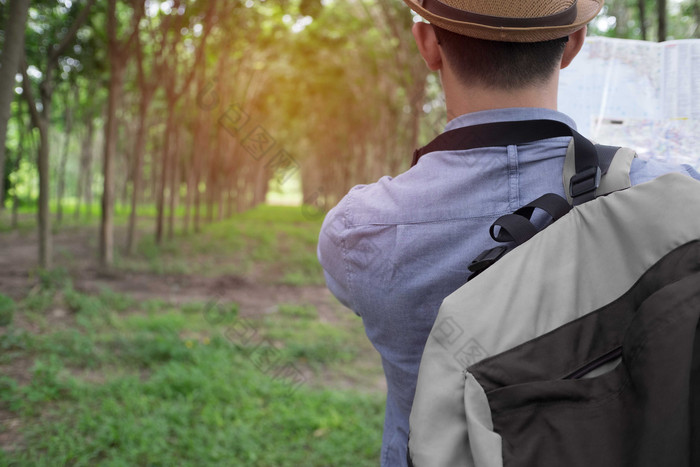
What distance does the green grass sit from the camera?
421 centimetres

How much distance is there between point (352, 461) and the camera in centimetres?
432

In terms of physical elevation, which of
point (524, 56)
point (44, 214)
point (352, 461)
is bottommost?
point (352, 461)

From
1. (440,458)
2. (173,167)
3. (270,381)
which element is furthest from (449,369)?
(173,167)

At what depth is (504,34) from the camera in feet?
4.07

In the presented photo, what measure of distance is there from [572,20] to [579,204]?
43 cm

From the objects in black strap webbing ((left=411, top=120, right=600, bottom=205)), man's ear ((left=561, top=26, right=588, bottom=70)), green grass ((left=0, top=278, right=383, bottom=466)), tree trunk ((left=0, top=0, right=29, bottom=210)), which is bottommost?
green grass ((left=0, top=278, right=383, bottom=466))

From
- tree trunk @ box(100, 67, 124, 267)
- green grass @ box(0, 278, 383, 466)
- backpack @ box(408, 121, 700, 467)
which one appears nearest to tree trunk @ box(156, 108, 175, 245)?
tree trunk @ box(100, 67, 124, 267)

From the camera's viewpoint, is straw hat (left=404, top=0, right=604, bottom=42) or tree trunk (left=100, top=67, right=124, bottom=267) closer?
straw hat (left=404, top=0, right=604, bottom=42)

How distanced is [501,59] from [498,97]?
8 centimetres

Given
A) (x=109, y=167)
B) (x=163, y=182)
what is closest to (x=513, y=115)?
(x=109, y=167)

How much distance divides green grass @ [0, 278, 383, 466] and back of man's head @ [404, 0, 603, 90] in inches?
139

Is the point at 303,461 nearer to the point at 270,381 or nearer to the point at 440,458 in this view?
the point at 270,381

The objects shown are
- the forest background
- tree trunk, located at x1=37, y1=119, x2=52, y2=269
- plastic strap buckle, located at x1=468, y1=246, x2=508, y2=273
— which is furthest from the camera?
tree trunk, located at x1=37, y1=119, x2=52, y2=269

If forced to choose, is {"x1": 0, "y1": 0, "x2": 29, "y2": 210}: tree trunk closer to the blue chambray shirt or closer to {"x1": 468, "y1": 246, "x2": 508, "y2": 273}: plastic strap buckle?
the blue chambray shirt
